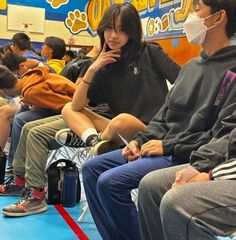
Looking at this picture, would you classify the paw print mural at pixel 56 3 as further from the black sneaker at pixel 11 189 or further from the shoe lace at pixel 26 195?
the shoe lace at pixel 26 195

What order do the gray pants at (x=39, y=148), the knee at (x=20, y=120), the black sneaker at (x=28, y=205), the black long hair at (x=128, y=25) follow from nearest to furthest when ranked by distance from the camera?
1. the black long hair at (x=128, y=25)
2. the black sneaker at (x=28, y=205)
3. the gray pants at (x=39, y=148)
4. the knee at (x=20, y=120)

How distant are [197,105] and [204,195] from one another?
59cm

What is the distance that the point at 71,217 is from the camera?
102 inches

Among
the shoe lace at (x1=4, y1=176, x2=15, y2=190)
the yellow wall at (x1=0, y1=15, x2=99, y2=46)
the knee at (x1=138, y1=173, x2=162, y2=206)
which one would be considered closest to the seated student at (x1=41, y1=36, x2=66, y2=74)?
the shoe lace at (x1=4, y1=176, x2=15, y2=190)

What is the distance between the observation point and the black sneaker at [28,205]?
253cm

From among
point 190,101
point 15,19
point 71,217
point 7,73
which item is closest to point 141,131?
point 190,101

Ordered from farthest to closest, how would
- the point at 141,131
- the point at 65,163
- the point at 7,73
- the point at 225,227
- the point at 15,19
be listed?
1. the point at 15,19
2. the point at 7,73
3. the point at 65,163
4. the point at 141,131
5. the point at 225,227

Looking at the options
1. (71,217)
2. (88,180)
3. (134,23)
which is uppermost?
(134,23)

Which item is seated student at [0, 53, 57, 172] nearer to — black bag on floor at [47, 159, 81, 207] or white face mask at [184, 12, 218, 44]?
black bag on floor at [47, 159, 81, 207]

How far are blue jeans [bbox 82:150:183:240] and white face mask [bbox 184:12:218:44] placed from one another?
0.54 m

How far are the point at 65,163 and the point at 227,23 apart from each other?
5.55 ft

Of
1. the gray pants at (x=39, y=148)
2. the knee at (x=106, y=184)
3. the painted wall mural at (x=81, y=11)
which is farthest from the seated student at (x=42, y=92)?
the painted wall mural at (x=81, y=11)

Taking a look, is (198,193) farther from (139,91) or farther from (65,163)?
(65,163)

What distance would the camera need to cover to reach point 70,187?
279 cm
